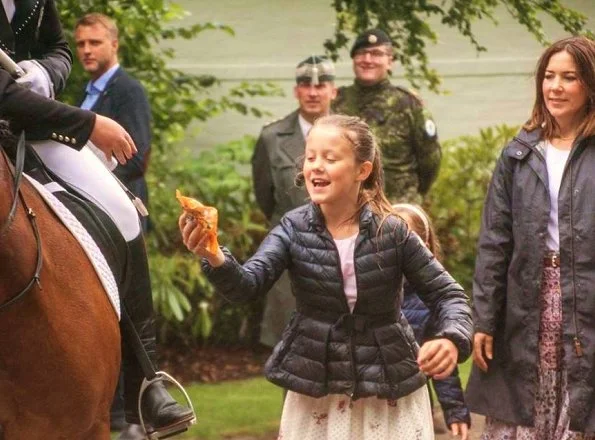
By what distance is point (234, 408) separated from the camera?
33.4 ft

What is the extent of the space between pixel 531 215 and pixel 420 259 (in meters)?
0.97

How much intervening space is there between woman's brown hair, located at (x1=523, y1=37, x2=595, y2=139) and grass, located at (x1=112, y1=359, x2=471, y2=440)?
11.7ft

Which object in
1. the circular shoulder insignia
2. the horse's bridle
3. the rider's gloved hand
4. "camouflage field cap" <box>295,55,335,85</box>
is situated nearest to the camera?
the horse's bridle

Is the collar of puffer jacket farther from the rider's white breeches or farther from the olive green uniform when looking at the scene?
the olive green uniform

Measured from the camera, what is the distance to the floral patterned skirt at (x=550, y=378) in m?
6.43

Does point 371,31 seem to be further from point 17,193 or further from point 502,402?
point 17,193

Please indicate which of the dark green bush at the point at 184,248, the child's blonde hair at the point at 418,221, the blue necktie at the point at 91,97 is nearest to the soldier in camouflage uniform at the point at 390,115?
the blue necktie at the point at 91,97

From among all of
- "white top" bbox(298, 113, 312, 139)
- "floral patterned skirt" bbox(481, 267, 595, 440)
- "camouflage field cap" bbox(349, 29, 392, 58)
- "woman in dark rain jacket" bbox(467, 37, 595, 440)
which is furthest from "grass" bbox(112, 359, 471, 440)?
"floral patterned skirt" bbox(481, 267, 595, 440)

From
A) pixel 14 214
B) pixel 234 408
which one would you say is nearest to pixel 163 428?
pixel 14 214

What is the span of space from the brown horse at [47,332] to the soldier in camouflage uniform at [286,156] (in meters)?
4.14

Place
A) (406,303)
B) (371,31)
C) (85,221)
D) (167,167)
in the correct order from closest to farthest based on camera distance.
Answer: (85,221), (406,303), (371,31), (167,167)

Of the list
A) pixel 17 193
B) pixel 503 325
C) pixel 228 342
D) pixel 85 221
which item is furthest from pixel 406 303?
pixel 228 342

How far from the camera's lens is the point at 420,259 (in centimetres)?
570

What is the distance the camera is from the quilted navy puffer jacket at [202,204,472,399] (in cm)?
566
